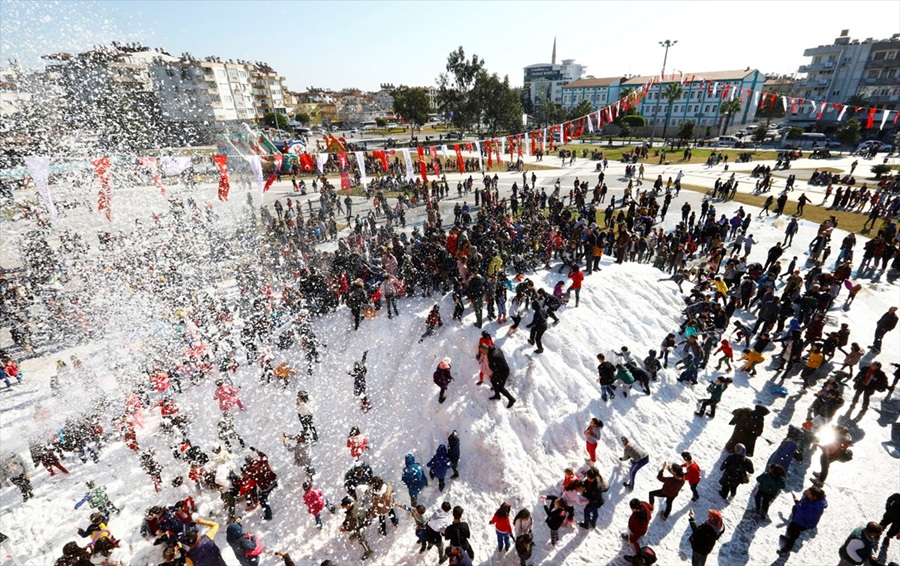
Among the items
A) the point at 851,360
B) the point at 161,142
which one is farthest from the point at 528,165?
the point at 161,142

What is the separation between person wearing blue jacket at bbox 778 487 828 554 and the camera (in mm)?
6789

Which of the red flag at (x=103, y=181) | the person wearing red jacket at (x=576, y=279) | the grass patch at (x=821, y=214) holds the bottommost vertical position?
the grass patch at (x=821, y=214)

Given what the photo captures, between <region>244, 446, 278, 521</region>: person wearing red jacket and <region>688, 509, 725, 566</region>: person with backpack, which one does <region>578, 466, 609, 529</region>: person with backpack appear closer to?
<region>688, 509, 725, 566</region>: person with backpack

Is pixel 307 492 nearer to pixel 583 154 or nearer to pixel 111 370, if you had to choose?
pixel 111 370

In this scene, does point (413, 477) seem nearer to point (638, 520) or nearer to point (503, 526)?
point (503, 526)

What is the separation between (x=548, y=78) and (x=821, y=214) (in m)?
140

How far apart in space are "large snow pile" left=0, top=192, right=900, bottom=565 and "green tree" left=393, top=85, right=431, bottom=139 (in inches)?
2833

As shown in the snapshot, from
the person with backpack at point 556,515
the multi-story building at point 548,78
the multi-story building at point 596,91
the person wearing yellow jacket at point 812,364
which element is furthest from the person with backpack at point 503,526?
the multi-story building at point 548,78

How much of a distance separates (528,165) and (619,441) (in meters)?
40.9

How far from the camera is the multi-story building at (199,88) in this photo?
243ft

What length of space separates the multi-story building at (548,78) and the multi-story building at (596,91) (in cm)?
2130

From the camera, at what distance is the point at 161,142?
62.3 meters

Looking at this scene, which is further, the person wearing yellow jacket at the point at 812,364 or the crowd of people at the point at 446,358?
the person wearing yellow jacket at the point at 812,364

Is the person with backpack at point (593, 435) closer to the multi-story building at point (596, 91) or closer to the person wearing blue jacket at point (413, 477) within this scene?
the person wearing blue jacket at point (413, 477)
